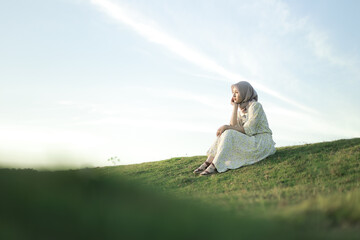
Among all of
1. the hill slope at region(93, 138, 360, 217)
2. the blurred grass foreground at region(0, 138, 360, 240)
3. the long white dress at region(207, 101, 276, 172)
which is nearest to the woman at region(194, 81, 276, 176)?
the long white dress at region(207, 101, 276, 172)

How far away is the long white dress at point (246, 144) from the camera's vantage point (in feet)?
32.8

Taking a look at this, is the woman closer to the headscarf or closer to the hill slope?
the headscarf

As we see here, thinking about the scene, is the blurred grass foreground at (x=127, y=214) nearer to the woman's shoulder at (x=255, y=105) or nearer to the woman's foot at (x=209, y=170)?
the woman's foot at (x=209, y=170)

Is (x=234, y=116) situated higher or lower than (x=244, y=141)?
higher

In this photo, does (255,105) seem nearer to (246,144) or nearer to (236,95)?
(236,95)

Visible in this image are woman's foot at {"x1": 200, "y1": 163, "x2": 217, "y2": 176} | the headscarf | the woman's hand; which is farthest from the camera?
the headscarf

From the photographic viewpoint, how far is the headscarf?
10.4 m

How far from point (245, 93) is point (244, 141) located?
1.57 meters

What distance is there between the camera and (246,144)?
10008mm

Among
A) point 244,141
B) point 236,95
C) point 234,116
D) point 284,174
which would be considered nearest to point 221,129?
point 234,116

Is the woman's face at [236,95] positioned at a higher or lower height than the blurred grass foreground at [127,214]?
higher

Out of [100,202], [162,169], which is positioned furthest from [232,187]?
[100,202]

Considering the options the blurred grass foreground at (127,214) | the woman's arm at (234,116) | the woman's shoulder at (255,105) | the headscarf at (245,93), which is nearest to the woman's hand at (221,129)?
the woman's arm at (234,116)

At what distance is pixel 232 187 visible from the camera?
26.9 feet
